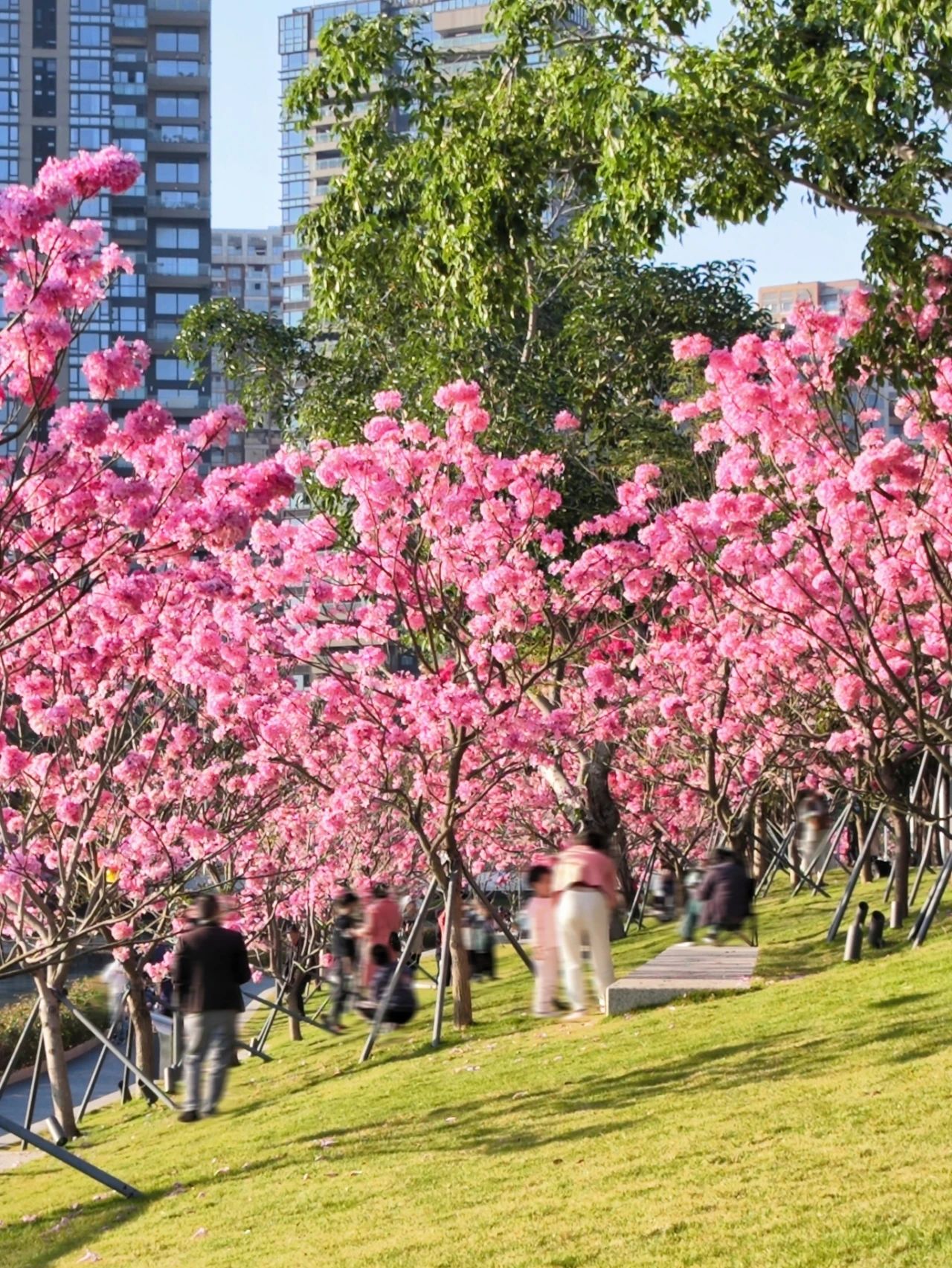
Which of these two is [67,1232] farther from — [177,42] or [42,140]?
[177,42]

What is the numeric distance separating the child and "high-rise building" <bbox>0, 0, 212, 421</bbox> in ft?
222

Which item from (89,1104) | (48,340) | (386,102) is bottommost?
(89,1104)

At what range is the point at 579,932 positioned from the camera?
1252 cm

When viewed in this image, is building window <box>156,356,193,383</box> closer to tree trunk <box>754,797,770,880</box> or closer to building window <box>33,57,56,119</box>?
building window <box>33,57,56,119</box>

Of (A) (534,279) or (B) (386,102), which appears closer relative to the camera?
(B) (386,102)

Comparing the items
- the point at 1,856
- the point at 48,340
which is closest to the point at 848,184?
the point at 48,340

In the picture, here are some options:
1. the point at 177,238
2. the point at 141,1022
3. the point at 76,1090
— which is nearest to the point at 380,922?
the point at 141,1022

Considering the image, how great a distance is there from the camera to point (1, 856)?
48.8ft

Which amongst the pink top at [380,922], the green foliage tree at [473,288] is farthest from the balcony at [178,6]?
the pink top at [380,922]

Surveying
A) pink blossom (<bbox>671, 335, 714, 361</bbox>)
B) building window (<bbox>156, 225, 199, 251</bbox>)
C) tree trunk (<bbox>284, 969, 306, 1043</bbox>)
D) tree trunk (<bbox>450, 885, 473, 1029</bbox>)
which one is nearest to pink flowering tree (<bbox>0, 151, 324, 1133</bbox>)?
tree trunk (<bbox>450, 885, 473, 1029</bbox>)

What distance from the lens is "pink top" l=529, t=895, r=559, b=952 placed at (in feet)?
43.6

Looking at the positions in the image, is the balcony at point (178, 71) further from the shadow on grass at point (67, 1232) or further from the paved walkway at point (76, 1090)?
the shadow on grass at point (67, 1232)

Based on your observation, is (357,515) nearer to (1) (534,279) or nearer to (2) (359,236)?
(2) (359,236)

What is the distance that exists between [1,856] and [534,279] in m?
12.9
